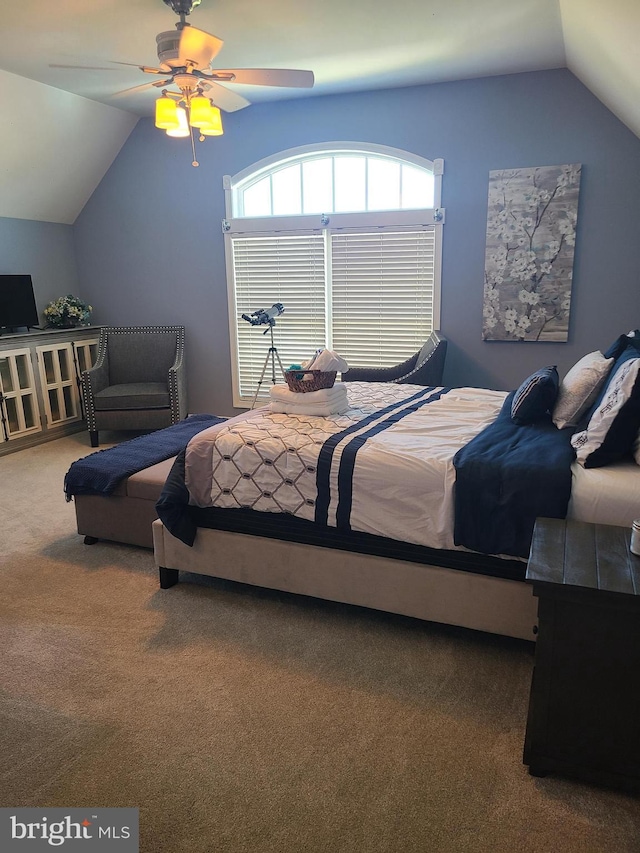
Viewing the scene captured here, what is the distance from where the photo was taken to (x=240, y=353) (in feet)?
18.8

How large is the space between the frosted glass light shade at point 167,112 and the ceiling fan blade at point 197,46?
211mm

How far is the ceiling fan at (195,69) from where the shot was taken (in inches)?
112

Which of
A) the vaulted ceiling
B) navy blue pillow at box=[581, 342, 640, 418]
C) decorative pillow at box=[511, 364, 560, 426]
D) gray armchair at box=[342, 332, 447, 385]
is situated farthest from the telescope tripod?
navy blue pillow at box=[581, 342, 640, 418]

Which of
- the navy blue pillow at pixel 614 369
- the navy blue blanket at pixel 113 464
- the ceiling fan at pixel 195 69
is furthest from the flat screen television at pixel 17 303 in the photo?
the navy blue pillow at pixel 614 369

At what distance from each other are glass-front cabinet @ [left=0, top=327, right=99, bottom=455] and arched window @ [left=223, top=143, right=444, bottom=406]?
59.5 inches

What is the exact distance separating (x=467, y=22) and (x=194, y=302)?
326 cm

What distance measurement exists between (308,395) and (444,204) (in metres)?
2.56

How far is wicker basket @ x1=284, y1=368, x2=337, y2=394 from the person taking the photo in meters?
3.02

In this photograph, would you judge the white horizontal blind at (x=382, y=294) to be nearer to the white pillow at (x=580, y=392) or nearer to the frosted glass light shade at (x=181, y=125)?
the frosted glass light shade at (x=181, y=125)

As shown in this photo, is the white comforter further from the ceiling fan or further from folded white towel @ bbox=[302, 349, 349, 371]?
the ceiling fan

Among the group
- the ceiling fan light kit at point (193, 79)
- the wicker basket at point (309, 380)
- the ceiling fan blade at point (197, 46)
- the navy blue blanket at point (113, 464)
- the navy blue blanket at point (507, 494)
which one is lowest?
the navy blue blanket at point (113, 464)

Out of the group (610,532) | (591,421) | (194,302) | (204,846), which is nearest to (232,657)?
(204,846)

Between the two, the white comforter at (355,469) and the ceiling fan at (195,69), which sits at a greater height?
the ceiling fan at (195,69)

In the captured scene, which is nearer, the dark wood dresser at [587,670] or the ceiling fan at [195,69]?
the dark wood dresser at [587,670]
